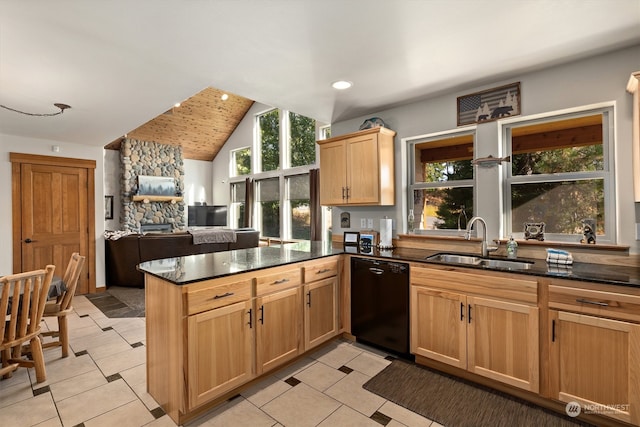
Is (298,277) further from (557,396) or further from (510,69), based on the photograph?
(510,69)

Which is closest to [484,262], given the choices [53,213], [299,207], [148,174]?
[299,207]

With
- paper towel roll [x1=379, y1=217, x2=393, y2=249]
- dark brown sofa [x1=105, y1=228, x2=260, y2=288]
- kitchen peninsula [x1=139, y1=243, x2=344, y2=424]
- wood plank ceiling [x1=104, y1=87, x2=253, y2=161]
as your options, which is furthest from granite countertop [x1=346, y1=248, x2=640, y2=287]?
wood plank ceiling [x1=104, y1=87, x2=253, y2=161]

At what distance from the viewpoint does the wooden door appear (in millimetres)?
4340

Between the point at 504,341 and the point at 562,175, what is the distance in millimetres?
1470

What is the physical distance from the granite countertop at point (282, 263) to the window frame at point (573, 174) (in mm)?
322

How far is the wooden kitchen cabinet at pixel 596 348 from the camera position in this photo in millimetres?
1701

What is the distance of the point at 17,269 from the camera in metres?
4.32

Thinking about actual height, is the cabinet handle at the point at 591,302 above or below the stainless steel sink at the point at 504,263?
below

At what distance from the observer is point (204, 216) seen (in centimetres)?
876

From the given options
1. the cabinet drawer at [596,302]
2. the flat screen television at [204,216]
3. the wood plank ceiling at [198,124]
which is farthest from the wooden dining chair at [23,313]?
the flat screen television at [204,216]

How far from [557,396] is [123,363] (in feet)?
10.6

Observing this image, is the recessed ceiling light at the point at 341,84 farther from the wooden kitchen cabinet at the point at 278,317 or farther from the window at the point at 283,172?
the window at the point at 283,172

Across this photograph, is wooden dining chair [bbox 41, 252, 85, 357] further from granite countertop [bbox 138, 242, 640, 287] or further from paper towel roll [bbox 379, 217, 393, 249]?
paper towel roll [bbox 379, 217, 393, 249]

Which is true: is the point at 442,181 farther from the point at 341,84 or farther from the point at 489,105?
the point at 341,84
